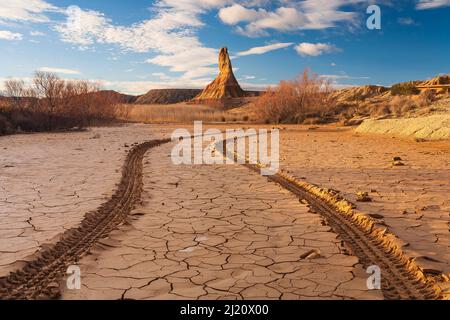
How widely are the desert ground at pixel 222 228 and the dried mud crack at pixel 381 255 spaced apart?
58 mm

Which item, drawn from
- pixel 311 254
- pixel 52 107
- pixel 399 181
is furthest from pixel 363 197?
pixel 52 107

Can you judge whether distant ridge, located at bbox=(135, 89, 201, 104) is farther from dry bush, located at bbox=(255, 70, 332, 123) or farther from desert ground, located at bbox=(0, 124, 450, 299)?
desert ground, located at bbox=(0, 124, 450, 299)

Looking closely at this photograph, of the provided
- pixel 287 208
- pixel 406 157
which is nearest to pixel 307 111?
pixel 406 157

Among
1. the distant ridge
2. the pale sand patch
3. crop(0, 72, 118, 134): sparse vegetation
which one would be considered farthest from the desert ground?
the distant ridge

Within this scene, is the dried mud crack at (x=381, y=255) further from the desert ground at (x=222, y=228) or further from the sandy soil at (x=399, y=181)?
the sandy soil at (x=399, y=181)

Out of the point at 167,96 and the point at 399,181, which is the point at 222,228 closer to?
the point at 399,181

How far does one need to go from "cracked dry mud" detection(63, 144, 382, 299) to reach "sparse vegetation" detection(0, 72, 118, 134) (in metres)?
17.2

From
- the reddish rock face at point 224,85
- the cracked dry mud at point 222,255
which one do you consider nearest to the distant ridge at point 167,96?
the reddish rock face at point 224,85

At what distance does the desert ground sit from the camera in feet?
11.4

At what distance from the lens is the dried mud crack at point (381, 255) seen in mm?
3310

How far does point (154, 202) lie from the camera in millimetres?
6422

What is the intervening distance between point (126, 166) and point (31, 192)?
3241 mm
